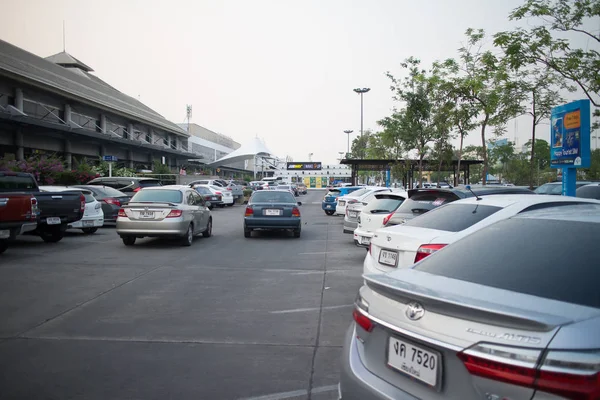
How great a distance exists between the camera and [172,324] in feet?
19.4

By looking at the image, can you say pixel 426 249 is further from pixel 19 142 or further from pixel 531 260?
pixel 19 142

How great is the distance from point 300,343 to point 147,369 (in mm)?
1671

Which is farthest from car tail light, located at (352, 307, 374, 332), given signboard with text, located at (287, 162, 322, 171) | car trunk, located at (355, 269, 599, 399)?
signboard with text, located at (287, 162, 322, 171)

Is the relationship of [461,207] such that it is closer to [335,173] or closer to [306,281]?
[306,281]

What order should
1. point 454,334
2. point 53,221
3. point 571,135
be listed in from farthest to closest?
point 53,221 → point 571,135 → point 454,334

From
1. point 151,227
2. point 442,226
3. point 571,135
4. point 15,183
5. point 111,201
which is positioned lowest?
point 151,227

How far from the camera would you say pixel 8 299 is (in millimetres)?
6906

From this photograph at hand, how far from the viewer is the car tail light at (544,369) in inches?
74.2

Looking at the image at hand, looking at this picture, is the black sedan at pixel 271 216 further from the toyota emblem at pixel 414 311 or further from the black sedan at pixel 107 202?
the toyota emblem at pixel 414 311

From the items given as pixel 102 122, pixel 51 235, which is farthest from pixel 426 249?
pixel 102 122

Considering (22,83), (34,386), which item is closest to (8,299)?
(34,386)

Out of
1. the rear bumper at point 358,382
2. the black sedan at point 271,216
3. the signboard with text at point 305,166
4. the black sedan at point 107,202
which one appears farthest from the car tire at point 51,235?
the signboard with text at point 305,166

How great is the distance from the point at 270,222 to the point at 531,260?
1208cm

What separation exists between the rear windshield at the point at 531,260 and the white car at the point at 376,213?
6.93 meters
